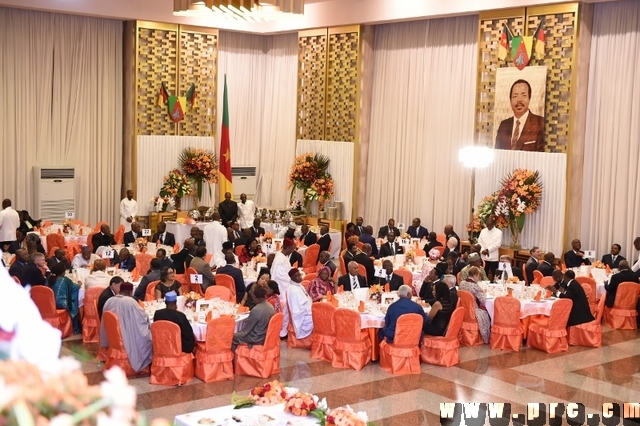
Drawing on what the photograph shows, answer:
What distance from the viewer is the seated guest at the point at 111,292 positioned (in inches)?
426

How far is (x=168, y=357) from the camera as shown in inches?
395

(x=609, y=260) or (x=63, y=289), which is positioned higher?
(x=609, y=260)

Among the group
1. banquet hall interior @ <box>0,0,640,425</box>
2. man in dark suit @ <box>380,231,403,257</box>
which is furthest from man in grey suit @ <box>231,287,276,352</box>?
man in dark suit @ <box>380,231,403,257</box>

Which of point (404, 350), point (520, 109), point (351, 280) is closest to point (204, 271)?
point (351, 280)

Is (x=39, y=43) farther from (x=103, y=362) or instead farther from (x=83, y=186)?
(x=103, y=362)

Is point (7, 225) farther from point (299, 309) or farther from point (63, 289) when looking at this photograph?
point (299, 309)

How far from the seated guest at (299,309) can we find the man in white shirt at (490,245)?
5.71 meters

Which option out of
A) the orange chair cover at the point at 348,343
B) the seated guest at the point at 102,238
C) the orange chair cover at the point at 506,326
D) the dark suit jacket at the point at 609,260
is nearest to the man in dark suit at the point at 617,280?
the dark suit jacket at the point at 609,260

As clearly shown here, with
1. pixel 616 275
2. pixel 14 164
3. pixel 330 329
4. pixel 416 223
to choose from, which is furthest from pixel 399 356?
pixel 14 164

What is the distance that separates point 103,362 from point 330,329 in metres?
2.99

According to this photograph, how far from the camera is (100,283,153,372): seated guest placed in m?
10.1

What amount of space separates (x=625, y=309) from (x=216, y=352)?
7032 mm

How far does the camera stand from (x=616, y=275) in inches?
535

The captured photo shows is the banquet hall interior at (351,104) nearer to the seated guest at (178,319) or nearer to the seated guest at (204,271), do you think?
the seated guest at (204,271)
